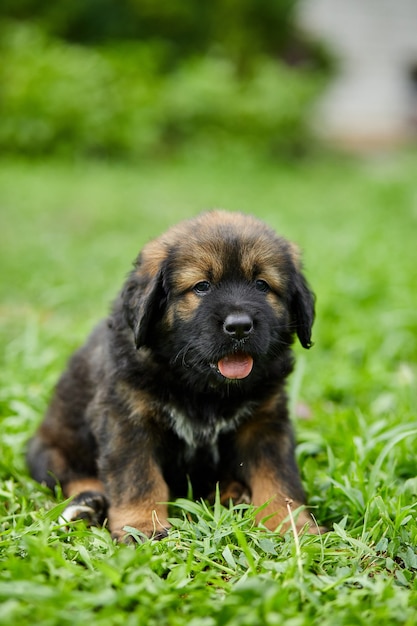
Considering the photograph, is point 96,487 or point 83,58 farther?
point 83,58

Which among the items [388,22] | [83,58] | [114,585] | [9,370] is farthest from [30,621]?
[388,22]

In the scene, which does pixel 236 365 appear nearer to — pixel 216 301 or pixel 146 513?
pixel 216 301

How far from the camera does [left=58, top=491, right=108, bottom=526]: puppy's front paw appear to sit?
3.16 metres

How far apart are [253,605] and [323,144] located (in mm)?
21109

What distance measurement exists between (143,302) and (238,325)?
0.43 meters

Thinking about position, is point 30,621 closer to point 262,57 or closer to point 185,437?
point 185,437

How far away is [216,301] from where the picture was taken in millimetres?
3039

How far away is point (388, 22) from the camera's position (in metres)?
28.8

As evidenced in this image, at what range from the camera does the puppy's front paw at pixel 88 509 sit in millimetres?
3163

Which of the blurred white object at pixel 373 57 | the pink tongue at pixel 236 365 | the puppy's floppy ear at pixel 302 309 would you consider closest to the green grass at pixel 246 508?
the pink tongue at pixel 236 365

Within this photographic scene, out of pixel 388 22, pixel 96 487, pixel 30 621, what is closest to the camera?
pixel 30 621

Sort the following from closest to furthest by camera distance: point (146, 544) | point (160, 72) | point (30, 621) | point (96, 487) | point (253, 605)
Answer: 1. point (30, 621)
2. point (253, 605)
3. point (146, 544)
4. point (96, 487)
5. point (160, 72)

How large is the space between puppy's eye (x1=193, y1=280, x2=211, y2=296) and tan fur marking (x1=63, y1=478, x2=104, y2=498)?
3.22ft

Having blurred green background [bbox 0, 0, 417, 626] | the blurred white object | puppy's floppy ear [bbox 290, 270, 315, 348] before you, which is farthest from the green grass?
the blurred white object
